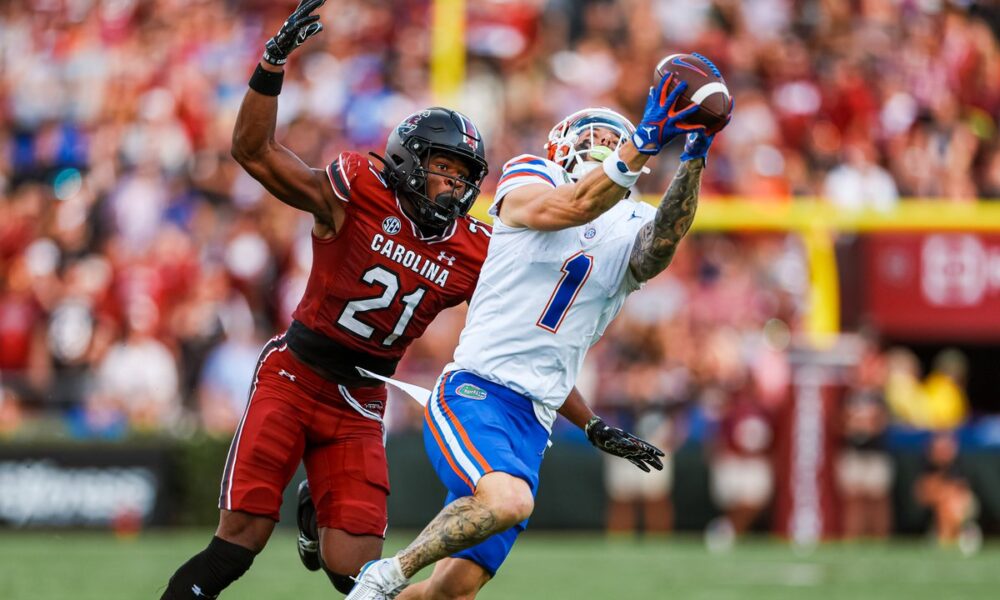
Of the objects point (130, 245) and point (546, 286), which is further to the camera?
point (130, 245)

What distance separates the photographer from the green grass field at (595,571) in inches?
343

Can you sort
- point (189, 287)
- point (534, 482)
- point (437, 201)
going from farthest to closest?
point (189, 287) → point (437, 201) → point (534, 482)

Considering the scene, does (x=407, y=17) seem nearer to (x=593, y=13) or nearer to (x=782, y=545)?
(x=593, y=13)

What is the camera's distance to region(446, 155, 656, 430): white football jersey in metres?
5.68

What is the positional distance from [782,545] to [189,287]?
5.13m

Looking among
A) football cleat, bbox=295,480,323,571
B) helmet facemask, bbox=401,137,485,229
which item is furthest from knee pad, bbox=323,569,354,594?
helmet facemask, bbox=401,137,485,229

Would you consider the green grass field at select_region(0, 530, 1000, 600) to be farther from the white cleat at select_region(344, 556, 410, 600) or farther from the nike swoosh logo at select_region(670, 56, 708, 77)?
the nike swoosh logo at select_region(670, 56, 708, 77)

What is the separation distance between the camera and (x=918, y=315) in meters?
13.5

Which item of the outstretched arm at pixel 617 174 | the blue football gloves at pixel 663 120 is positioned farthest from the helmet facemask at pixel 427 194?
the blue football gloves at pixel 663 120

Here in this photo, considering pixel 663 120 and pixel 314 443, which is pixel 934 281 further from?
pixel 663 120

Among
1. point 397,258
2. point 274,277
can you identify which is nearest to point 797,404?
point 274,277

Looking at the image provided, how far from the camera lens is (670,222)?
549cm

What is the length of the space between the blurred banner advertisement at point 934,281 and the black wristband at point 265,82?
855 cm

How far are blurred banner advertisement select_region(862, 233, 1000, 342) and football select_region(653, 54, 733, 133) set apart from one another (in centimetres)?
859
